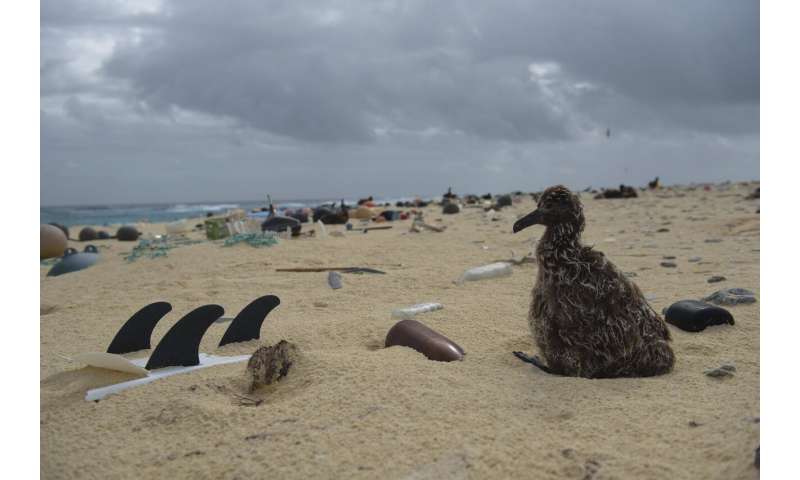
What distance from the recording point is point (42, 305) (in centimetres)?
566

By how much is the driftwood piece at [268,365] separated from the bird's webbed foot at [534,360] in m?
1.29

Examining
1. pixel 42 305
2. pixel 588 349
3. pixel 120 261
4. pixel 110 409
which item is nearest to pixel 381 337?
pixel 588 349

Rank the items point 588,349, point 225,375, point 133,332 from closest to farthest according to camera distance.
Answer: point 588,349
point 225,375
point 133,332

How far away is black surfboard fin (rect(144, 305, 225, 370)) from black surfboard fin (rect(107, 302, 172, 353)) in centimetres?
56

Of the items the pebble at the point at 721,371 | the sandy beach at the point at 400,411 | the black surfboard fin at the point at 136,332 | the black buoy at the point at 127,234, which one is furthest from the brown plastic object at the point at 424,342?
the black buoy at the point at 127,234

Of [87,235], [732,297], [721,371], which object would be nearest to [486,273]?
[732,297]

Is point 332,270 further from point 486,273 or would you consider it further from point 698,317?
point 698,317

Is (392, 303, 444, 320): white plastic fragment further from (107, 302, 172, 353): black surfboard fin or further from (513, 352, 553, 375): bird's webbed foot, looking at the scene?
(107, 302, 172, 353): black surfboard fin

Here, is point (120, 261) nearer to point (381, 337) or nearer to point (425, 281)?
point (425, 281)

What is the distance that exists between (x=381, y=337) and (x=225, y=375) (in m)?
1.14

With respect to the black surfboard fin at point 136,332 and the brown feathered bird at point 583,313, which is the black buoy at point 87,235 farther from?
the brown feathered bird at point 583,313

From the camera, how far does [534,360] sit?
317 cm

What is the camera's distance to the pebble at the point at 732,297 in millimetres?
4441
